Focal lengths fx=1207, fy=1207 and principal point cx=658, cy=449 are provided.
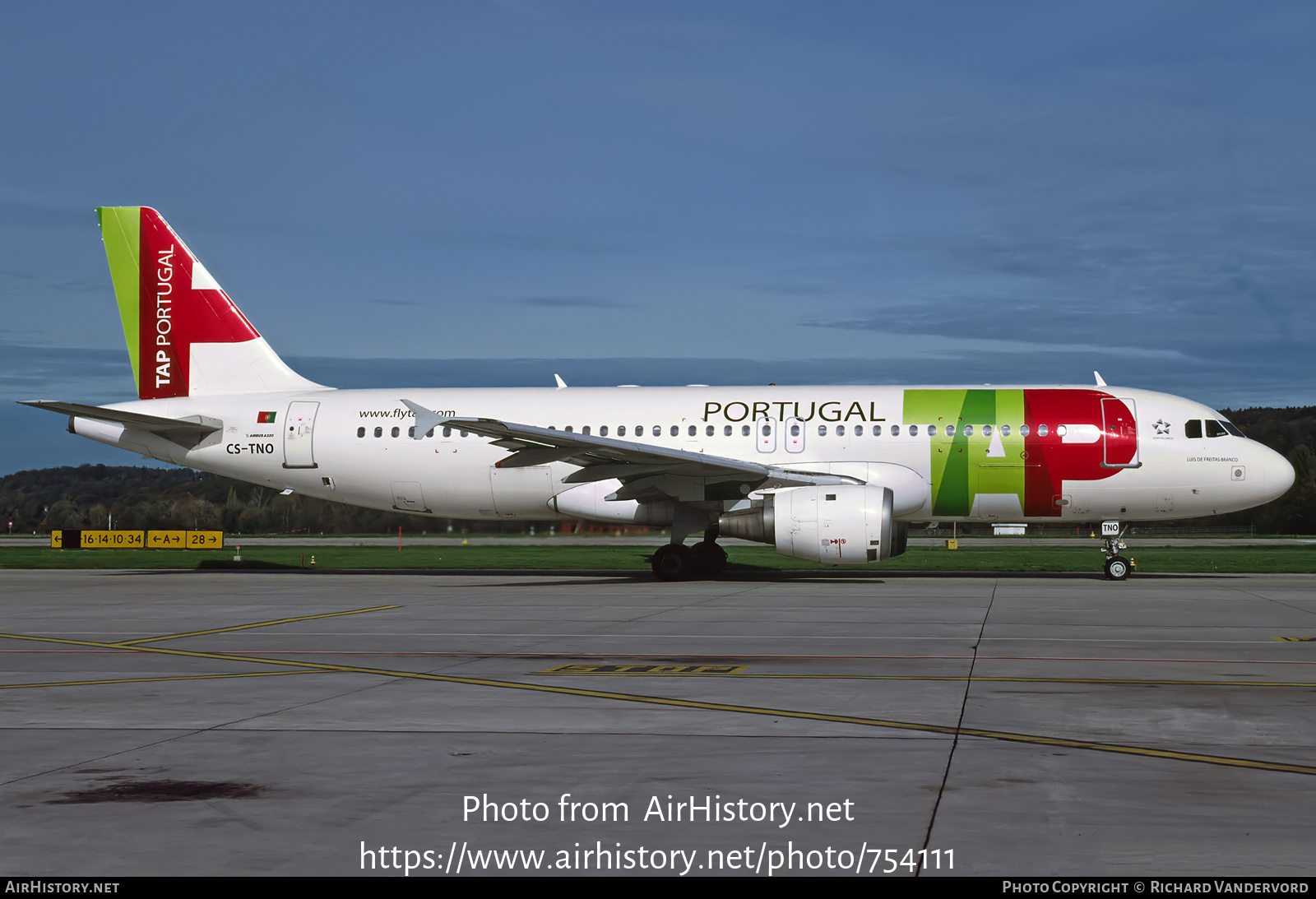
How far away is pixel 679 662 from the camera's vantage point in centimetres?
1163

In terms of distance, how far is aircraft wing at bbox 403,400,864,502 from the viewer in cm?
2203

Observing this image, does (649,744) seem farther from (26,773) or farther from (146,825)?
(26,773)

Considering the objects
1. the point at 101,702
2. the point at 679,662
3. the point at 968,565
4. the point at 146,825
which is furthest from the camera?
the point at 968,565

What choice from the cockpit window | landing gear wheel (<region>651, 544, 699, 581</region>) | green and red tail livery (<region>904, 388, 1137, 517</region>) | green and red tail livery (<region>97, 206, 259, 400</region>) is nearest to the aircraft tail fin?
green and red tail livery (<region>97, 206, 259, 400</region>)

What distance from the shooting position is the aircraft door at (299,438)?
26.8 metres

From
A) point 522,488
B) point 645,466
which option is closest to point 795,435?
point 645,466

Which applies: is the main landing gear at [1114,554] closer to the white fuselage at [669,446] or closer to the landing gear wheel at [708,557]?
the white fuselage at [669,446]

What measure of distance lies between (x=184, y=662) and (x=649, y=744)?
20.6 ft

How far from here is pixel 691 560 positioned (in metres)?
25.2

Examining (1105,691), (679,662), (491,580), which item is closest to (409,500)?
(491,580)

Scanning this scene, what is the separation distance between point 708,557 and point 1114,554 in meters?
8.14

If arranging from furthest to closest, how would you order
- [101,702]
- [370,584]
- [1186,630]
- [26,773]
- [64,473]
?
[64,473]
[370,584]
[1186,630]
[101,702]
[26,773]

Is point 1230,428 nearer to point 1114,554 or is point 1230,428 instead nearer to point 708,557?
point 1114,554

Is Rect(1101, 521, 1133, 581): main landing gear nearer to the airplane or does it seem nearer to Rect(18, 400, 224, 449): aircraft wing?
the airplane
